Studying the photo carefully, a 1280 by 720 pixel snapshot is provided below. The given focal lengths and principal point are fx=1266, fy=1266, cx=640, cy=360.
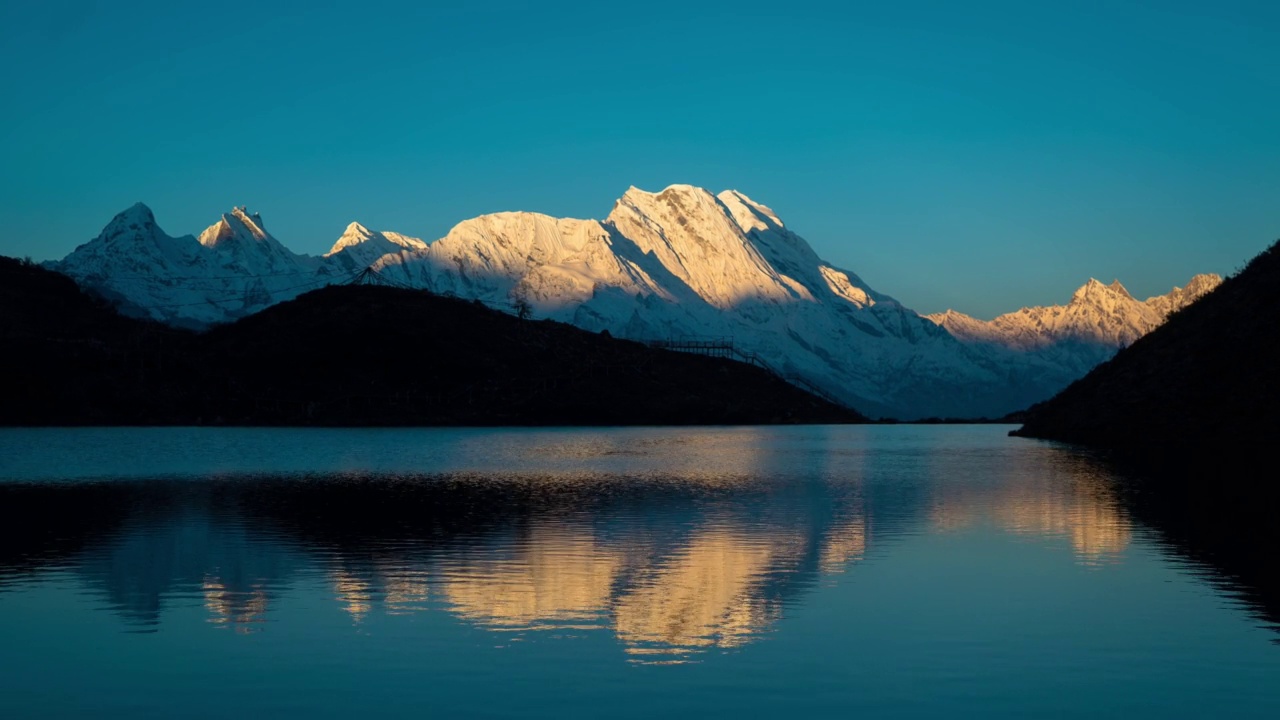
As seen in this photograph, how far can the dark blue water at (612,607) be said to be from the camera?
2417cm

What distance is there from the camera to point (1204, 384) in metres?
118

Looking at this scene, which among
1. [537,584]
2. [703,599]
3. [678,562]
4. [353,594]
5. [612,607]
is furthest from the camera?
[678,562]

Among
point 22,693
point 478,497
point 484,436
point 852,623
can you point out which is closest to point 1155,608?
point 852,623

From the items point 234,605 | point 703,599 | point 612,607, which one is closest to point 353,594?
point 234,605

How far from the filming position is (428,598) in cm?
3441

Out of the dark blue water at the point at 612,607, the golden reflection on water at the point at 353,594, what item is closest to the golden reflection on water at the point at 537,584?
the dark blue water at the point at 612,607

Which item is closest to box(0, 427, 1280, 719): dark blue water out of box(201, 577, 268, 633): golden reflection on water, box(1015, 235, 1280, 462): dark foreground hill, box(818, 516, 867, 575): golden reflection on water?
box(201, 577, 268, 633): golden reflection on water

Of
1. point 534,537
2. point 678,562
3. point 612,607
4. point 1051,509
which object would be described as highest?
point 1051,509

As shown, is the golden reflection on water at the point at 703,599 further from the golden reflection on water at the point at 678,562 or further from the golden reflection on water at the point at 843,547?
the golden reflection on water at the point at 843,547

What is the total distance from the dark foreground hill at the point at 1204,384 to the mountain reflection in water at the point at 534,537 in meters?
30.8

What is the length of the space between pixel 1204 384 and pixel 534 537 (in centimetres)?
8949

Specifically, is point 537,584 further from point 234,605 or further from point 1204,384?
point 1204,384

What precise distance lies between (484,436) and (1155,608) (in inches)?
4962

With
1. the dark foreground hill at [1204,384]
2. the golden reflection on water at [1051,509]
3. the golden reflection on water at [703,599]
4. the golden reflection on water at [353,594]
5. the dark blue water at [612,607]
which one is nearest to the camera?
the dark blue water at [612,607]
